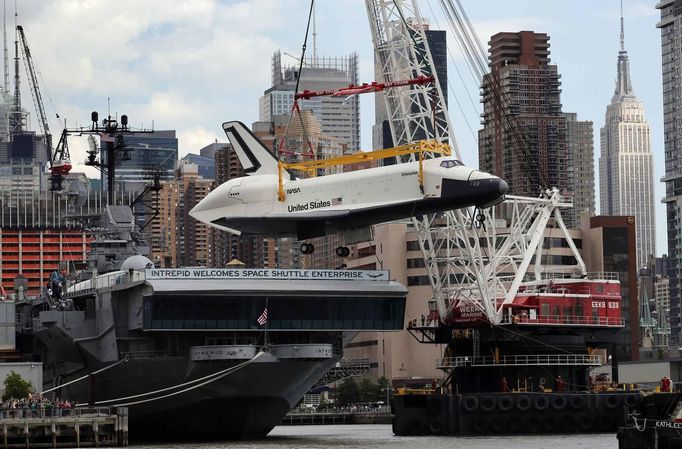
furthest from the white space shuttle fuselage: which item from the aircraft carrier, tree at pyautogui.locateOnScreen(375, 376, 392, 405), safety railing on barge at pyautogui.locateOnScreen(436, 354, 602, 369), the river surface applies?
tree at pyautogui.locateOnScreen(375, 376, 392, 405)

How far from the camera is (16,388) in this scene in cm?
9750

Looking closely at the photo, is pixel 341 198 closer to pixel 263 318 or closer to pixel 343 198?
pixel 343 198

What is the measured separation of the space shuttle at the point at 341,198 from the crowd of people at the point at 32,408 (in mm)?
14494

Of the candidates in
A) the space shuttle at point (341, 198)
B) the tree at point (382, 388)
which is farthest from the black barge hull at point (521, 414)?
the tree at point (382, 388)

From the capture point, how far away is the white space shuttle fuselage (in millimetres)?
87188

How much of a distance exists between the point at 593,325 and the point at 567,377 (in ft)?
14.5

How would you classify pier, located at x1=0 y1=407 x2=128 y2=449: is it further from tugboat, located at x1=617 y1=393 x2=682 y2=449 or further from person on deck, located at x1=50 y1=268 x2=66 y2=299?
tugboat, located at x1=617 y1=393 x2=682 y2=449

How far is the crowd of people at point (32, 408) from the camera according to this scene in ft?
298

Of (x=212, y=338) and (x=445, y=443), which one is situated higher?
(x=212, y=338)

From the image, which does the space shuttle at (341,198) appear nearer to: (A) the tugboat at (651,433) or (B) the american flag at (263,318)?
(B) the american flag at (263,318)

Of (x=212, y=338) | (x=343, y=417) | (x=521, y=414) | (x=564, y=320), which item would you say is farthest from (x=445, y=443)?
(x=343, y=417)

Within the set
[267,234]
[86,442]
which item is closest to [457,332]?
[267,234]

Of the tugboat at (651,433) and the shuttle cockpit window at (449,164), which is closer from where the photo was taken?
the tugboat at (651,433)

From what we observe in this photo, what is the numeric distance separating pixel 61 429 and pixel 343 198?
21.3 metres
